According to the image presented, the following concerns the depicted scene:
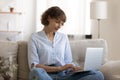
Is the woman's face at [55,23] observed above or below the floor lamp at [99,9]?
below

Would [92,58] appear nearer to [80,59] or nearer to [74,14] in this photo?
[80,59]

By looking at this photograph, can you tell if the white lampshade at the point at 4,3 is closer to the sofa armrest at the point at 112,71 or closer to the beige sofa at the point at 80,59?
the beige sofa at the point at 80,59

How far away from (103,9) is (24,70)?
2.10 metres

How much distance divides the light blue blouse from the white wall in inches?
73.4

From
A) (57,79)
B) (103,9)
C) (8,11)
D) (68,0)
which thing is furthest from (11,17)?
(57,79)

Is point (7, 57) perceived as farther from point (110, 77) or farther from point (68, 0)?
point (68, 0)

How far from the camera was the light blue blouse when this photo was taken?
2.11 m

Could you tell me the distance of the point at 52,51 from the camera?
2170 mm

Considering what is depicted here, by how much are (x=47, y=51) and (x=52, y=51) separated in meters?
0.05

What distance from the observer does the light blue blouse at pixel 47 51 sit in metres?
2.11

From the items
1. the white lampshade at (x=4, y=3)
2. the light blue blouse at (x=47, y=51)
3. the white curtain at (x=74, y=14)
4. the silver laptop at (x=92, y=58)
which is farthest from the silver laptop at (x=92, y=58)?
the white lampshade at (x=4, y=3)

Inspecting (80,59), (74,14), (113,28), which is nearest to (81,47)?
(80,59)

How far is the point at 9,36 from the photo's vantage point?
495 cm

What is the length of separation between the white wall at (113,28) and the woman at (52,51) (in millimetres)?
1856
